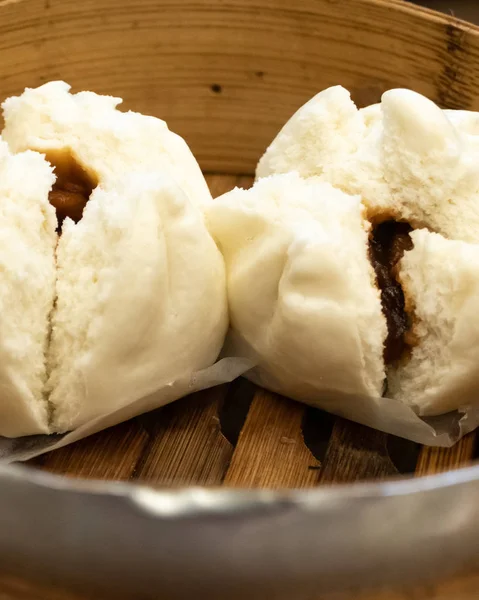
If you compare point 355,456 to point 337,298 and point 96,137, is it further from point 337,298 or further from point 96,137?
point 96,137

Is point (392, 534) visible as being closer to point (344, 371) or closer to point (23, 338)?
point (344, 371)

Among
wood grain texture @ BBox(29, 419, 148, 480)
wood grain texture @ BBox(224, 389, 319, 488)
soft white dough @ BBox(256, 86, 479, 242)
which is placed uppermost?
soft white dough @ BBox(256, 86, 479, 242)

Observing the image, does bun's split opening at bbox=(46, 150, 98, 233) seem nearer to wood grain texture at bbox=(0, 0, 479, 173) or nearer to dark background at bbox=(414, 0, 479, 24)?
wood grain texture at bbox=(0, 0, 479, 173)

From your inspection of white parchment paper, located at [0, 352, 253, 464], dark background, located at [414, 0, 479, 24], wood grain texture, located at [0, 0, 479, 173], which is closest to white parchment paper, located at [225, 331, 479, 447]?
white parchment paper, located at [0, 352, 253, 464]

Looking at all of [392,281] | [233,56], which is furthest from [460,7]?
[392,281]

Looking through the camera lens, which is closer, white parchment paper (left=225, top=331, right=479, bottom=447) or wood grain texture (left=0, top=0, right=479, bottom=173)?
white parchment paper (left=225, top=331, right=479, bottom=447)

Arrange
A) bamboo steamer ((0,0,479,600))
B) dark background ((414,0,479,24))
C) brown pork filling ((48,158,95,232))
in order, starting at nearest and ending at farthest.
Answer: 1. bamboo steamer ((0,0,479,600))
2. brown pork filling ((48,158,95,232))
3. dark background ((414,0,479,24))

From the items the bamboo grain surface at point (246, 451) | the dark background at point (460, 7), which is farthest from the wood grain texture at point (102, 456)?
the dark background at point (460, 7)
